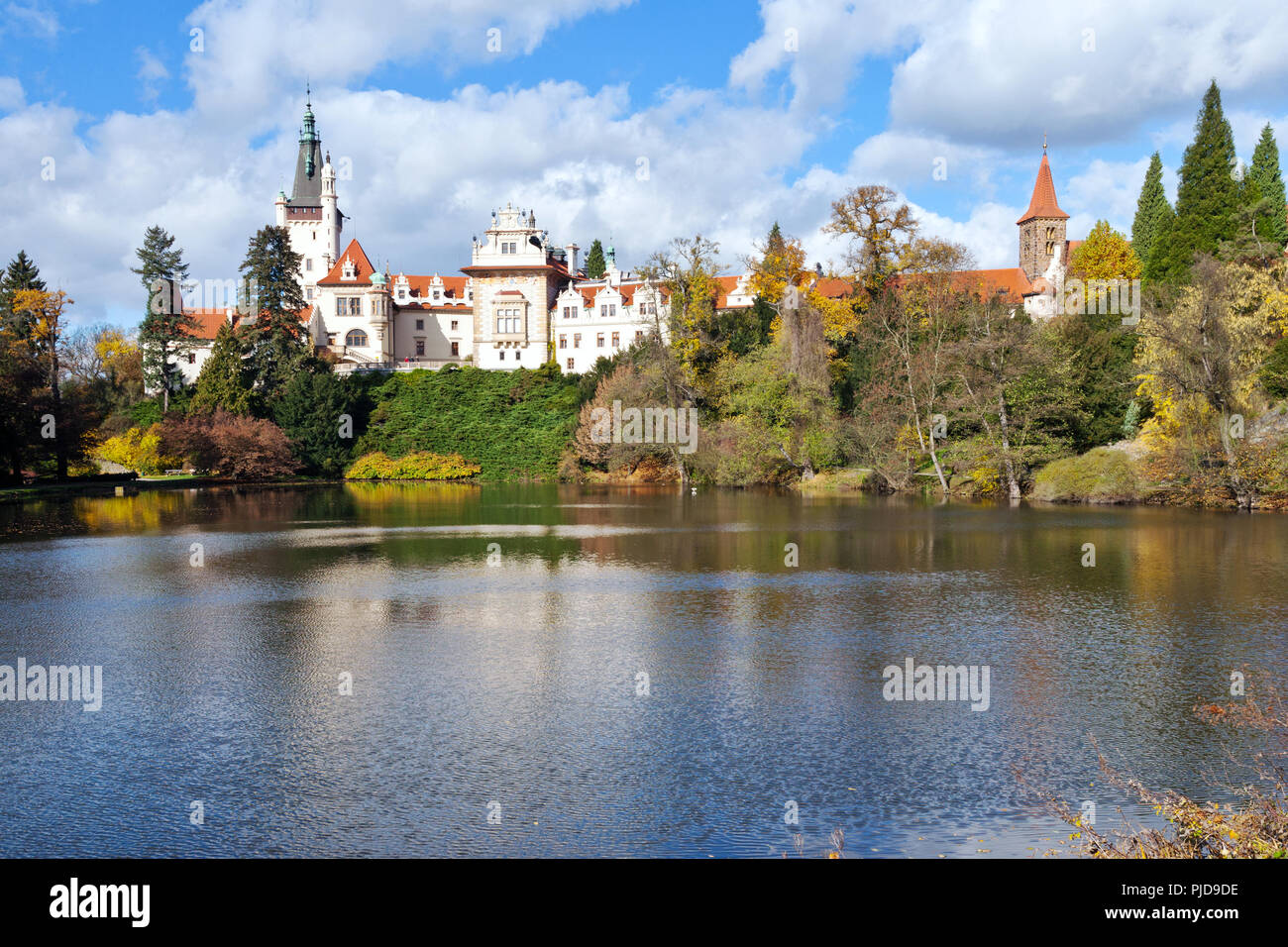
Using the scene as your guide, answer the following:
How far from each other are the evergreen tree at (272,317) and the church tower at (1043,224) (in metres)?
64.1

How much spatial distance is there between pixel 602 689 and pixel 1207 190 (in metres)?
55.5

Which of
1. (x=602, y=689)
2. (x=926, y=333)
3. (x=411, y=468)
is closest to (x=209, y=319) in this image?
(x=411, y=468)

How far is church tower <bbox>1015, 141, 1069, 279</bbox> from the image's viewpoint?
95.6 metres

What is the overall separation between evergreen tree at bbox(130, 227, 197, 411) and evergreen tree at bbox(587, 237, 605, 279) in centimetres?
3916

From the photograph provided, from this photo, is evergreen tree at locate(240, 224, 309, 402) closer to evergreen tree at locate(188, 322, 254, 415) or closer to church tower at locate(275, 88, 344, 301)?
evergreen tree at locate(188, 322, 254, 415)

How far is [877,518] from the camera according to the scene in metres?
39.8

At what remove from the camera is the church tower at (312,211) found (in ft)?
370

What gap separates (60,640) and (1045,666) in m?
15.8

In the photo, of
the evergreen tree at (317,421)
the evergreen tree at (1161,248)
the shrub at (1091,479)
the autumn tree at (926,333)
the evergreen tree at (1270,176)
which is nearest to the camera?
the shrub at (1091,479)

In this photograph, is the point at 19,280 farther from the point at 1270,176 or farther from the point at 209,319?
the point at 1270,176

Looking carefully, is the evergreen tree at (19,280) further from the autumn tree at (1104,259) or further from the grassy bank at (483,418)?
the autumn tree at (1104,259)

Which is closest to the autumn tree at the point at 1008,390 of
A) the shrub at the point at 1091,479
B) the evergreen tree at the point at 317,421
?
the shrub at the point at 1091,479

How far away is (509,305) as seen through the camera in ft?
307
